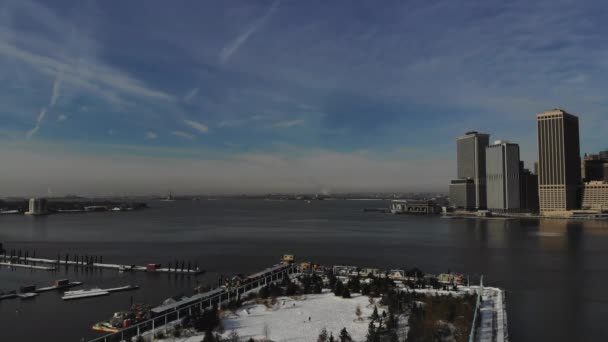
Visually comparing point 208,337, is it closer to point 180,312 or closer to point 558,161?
point 180,312

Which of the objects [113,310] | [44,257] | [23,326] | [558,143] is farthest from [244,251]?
[558,143]

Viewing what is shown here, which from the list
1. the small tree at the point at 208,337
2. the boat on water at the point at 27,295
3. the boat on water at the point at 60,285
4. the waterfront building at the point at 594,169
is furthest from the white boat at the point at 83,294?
the waterfront building at the point at 594,169

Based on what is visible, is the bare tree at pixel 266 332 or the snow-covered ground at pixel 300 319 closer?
the bare tree at pixel 266 332

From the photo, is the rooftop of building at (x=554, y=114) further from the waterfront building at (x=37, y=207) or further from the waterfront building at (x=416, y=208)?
the waterfront building at (x=37, y=207)

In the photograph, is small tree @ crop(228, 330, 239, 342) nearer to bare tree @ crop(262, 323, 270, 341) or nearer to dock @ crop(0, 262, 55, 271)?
bare tree @ crop(262, 323, 270, 341)

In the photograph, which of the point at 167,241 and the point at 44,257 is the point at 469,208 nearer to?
the point at 167,241

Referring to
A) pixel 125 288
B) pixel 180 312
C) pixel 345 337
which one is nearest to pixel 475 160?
pixel 125 288
